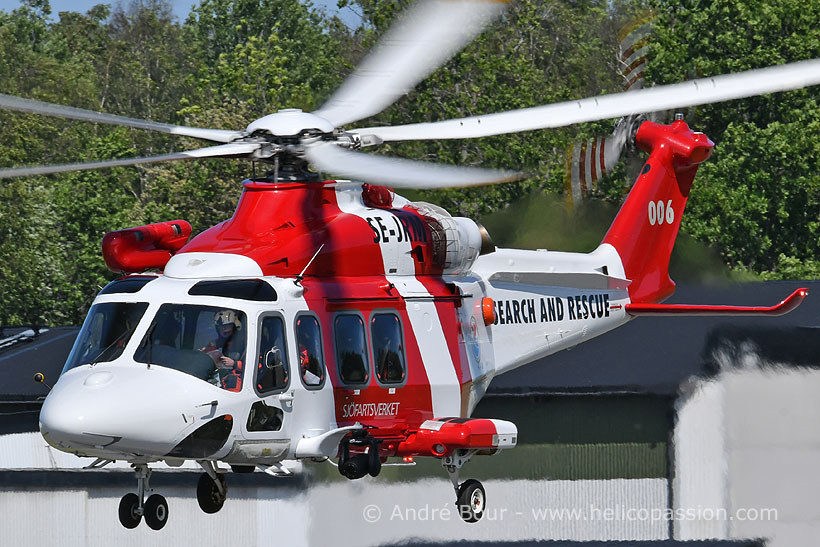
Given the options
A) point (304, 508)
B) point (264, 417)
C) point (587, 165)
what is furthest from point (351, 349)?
point (304, 508)

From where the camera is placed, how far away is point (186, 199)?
45.5m

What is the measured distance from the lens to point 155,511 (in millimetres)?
14312

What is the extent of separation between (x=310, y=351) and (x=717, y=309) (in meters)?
6.01

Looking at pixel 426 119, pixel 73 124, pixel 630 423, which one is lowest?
pixel 630 423

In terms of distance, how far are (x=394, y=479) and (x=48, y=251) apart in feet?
84.6

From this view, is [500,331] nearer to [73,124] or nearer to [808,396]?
[808,396]

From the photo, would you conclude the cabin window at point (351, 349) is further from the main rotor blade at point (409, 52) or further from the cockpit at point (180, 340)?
the main rotor blade at point (409, 52)

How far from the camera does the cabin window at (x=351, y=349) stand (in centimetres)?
1443

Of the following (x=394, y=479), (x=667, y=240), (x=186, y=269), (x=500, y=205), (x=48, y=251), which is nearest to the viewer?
(x=186, y=269)

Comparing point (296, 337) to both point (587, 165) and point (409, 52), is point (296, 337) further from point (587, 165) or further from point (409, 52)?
point (587, 165)

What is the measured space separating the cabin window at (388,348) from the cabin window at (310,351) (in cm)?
→ 78

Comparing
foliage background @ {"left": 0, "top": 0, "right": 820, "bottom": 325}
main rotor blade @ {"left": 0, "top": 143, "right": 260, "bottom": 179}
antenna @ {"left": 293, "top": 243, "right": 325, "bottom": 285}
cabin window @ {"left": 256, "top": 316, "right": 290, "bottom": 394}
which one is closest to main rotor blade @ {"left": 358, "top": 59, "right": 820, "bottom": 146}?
antenna @ {"left": 293, "top": 243, "right": 325, "bottom": 285}

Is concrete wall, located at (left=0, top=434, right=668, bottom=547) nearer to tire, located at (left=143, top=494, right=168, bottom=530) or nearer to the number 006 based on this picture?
the number 006

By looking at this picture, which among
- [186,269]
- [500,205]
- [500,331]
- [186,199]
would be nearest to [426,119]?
[500,205]
